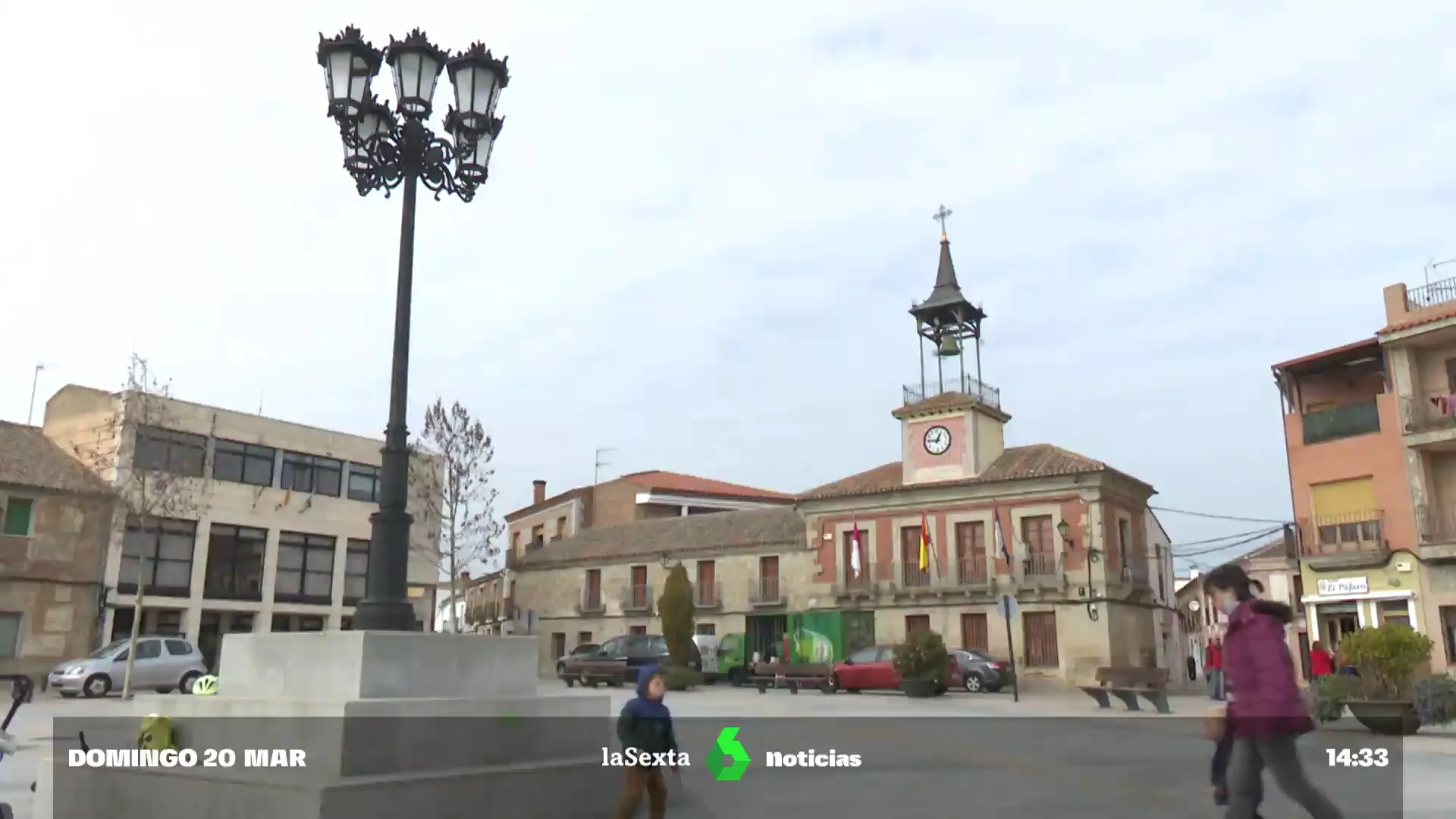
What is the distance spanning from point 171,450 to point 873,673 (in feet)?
70.0

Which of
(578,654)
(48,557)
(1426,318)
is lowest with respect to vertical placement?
(578,654)

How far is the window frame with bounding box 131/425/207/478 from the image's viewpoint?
3017cm

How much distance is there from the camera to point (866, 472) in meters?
38.4

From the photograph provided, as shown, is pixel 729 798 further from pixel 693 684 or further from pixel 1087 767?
pixel 693 684

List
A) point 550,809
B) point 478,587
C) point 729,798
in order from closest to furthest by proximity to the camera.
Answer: point 550,809 < point 729,798 < point 478,587

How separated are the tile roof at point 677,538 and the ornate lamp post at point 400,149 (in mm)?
29838

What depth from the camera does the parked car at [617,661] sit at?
2923 cm

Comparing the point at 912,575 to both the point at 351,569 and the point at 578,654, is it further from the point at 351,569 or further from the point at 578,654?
the point at 351,569

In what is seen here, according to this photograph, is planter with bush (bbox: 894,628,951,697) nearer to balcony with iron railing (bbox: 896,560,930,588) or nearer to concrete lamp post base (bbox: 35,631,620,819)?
balcony with iron railing (bbox: 896,560,930,588)

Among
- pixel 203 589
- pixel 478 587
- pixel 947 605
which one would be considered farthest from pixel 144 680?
pixel 478 587

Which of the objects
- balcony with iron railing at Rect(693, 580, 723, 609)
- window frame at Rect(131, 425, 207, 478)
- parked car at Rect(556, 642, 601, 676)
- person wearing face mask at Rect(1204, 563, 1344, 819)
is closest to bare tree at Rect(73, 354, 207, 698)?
window frame at Rect(131, 425, 207, 478)

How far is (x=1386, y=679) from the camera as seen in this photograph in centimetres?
1474

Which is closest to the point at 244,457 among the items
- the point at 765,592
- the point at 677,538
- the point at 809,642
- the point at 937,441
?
the point at 677,538

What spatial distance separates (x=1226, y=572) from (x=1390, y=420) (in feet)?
86.4
